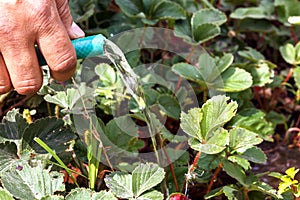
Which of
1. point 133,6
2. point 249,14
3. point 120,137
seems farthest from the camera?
point 249,14

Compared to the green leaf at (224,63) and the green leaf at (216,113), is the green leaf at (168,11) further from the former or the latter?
the green leaf at (216,113)

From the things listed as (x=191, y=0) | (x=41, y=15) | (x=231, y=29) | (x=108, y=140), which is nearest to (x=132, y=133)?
(x=108, y=140)

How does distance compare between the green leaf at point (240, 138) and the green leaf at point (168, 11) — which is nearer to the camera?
the green leaf at point (240, 138)

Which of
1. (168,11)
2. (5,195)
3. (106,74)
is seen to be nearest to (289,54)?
(168,11)

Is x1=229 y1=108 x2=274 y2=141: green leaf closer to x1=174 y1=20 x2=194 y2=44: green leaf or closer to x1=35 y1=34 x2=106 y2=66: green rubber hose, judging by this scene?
x1=174 y1=20 x2=194 y2=44: green leaf

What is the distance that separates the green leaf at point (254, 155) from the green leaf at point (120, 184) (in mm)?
296

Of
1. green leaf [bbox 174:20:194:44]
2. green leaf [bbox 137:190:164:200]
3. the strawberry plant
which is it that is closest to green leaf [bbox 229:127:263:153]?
the strawberry plant

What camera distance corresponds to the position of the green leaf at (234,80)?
1.56m

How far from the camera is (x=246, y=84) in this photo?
1.57 m

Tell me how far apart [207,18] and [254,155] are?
24.2 inches

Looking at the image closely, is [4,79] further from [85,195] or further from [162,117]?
[162,117]

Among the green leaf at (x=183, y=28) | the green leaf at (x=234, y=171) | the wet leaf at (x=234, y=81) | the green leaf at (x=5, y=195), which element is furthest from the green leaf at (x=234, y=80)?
the green leaf at (x=5, y=195)

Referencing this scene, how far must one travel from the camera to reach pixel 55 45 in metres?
1.02

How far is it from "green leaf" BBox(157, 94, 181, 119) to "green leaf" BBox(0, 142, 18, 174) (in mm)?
439
